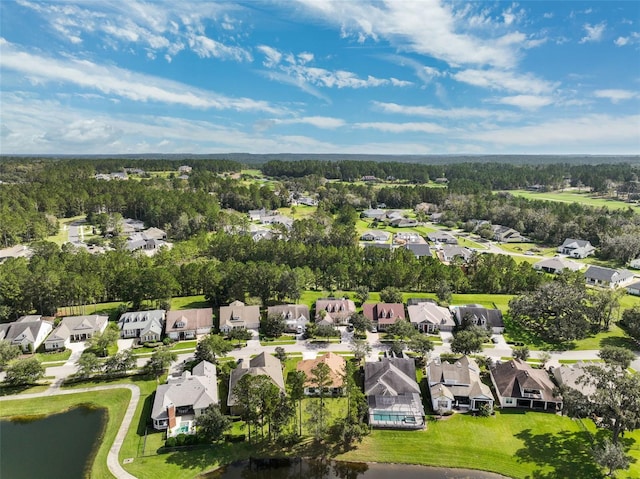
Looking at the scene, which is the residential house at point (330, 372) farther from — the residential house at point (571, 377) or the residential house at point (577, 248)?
the residential house at point (577, 248)

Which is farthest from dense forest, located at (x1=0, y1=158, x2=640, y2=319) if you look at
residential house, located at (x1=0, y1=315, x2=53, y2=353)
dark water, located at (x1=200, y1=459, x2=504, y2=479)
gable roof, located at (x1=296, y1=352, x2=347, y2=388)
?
dark water, located at (x1=200, y1=459, x2=504, y2=479)

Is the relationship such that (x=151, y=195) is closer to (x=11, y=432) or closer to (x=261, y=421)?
(x=11, y=432)

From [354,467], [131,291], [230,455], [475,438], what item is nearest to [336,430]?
[354,467]

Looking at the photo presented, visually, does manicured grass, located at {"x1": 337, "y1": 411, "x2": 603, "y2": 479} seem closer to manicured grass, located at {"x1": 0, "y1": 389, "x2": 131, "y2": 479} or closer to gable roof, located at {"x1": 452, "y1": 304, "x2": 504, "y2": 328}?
gable roof, located at {"x1": 452, "y1": 304, "x2": 504, "y2": 328}

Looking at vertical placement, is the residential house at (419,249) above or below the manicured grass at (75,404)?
above

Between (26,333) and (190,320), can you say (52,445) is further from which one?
(26,333)

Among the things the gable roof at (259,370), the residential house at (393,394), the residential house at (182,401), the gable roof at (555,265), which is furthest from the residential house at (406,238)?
the residential house at (182,401)
